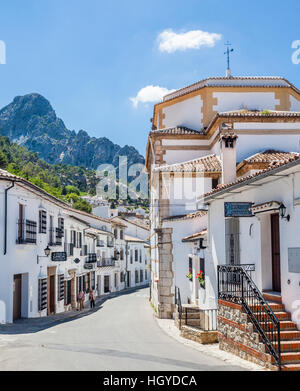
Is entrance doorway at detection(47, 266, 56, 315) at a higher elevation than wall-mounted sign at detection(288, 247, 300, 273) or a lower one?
lower

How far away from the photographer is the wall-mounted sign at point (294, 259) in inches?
390

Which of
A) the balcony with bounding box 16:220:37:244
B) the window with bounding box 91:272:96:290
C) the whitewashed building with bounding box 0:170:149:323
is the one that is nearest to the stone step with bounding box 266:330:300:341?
the whitewashed building with bounding box 0:170:149:323

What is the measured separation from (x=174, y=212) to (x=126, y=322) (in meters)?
6.12

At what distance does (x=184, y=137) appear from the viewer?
25641mm

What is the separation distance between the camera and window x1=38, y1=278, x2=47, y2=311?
22.5 metres

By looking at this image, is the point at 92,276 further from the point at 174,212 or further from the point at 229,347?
the point at 229,347

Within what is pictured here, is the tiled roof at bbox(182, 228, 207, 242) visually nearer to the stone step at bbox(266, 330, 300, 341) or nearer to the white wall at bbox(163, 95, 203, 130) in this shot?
the stone step at bbox(266, 330, 300, 341)

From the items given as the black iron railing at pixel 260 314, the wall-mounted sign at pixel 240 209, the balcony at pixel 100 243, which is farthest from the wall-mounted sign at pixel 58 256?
the balcony at pixel 100 243

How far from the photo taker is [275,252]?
11.7 meters

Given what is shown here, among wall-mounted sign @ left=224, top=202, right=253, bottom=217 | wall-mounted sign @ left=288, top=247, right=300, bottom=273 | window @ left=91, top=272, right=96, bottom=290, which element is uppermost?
wall-mounted sign @ left=224, top=202, right=253, bottom=217

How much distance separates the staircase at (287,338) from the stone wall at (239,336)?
0.33 m

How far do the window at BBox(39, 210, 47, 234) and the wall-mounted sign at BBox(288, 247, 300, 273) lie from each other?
14.9 metres

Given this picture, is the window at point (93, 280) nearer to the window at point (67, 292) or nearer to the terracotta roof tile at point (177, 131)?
the window at point (67, 292)

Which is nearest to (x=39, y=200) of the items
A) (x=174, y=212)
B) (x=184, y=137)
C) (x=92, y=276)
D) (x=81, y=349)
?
(x=174, y=212)
